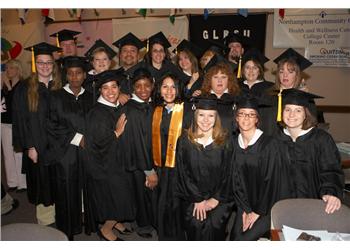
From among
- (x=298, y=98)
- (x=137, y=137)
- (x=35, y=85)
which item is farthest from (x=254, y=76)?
(x=35, y=85)

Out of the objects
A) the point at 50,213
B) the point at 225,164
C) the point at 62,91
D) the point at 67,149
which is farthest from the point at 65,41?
the point at 225,164

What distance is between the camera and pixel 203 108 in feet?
10.8

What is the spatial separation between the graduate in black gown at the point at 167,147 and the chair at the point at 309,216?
4.45 feet

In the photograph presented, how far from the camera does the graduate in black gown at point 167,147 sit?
3650mm

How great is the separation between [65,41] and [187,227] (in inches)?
122

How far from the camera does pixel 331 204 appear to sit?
2.58 meters

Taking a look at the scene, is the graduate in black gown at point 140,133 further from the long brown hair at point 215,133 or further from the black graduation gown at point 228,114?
the black graduation gown at point 228,114

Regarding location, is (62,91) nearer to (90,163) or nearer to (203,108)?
(90,163)

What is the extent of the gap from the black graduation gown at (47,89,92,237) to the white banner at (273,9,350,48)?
4.45 meters

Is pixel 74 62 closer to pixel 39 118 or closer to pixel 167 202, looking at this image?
pixel 39 118

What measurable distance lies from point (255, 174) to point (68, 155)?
1.90 meters

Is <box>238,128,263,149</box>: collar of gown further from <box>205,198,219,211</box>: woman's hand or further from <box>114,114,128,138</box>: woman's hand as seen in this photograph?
<box>114,114,128,138</box>: woman's hand

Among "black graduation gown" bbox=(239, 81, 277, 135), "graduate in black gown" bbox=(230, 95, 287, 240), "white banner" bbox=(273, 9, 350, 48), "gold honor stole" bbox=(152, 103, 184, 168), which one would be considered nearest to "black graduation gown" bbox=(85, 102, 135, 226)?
"gold honor stole" bbox=(152, 103, 184, 168)

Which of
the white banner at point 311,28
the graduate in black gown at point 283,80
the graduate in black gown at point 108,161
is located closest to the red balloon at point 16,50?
the graduate in black gown at point 108,161
